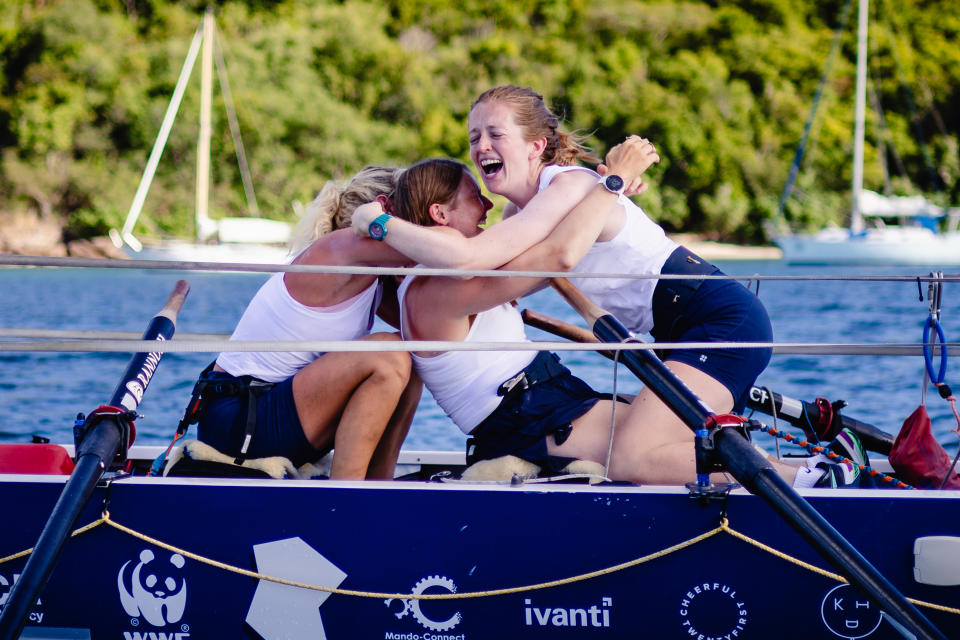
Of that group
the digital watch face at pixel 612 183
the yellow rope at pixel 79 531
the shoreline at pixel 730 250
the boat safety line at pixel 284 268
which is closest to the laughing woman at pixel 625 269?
the digital watch face at pixel 612 183

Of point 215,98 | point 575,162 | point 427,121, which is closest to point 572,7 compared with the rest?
point 427,121

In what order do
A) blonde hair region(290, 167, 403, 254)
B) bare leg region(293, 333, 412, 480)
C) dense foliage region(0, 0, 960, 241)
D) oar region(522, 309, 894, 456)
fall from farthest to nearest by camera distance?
1. dense foliage region(0, 0, 960, 241)
2. oar region(522, 309, 894, 456)
3. blonde hair region(290, 167, 403, 254)
4. bare leg region(293, 333, 412, 480)

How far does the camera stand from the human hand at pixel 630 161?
2.98 m

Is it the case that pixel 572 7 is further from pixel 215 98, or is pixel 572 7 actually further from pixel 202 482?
pixel 202 482

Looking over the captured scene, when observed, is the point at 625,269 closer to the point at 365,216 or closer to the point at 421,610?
the point at 365,216

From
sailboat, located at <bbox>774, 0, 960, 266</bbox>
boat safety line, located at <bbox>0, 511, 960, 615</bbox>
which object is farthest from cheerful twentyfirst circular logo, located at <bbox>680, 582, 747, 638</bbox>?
sailboat, located at <bbox>774, 0, 960, 266</bbox>

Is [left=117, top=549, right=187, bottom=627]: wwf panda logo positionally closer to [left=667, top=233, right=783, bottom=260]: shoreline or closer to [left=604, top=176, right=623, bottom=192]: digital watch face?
[left=604, top=176, right=623, bottom=192]: digital watch face

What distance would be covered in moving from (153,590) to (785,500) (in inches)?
64.9

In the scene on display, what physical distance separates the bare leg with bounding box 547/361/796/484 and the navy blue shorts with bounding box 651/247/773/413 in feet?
0.17

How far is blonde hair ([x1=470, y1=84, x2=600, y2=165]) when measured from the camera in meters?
3.12

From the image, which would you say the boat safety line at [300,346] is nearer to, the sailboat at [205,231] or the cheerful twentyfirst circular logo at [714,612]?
the cheerful twentyfirst circular logo at [714,612]

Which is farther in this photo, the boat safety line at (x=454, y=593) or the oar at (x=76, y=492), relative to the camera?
the boat safety line at (x=454, y=593)

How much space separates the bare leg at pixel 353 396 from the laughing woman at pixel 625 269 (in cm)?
34

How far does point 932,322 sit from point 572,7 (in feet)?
142
